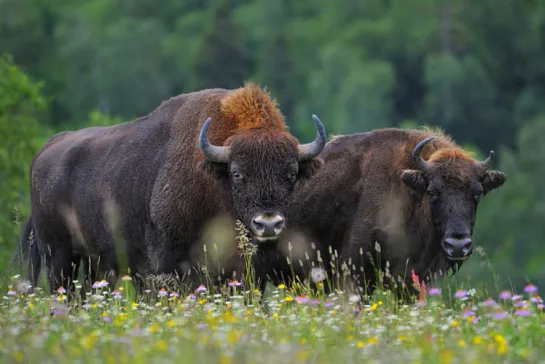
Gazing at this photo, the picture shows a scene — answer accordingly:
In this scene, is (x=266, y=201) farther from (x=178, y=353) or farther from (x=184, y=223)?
(x=178, y=353)

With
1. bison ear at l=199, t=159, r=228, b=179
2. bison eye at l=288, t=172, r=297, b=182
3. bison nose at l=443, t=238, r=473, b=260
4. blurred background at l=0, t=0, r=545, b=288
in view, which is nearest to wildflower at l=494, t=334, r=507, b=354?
bison eye at l=288, t=172, r=297, b=182

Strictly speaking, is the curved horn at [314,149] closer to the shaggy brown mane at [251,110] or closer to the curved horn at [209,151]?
the shaggy brown mane at [251,110]

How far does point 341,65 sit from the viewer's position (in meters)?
120

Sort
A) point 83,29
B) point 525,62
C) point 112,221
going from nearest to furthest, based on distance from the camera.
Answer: point 112,221 < point 83,29 < point 525,62

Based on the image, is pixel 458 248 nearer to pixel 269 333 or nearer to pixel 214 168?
pixel 214 168

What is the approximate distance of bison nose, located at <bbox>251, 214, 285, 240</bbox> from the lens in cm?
1204

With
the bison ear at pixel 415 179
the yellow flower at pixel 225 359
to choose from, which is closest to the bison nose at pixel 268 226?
the bison ear at pixel 415 179

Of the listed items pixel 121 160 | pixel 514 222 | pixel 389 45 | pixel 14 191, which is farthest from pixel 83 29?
pixel 121 160

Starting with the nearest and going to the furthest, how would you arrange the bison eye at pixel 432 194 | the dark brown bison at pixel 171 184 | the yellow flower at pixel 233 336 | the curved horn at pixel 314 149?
the yellow flower at pixel 233 336
the dark brown bison at pixel 171 184
the curved horn at pixel 314 149
the bison eye at pixel 432 194

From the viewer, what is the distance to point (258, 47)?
138 m

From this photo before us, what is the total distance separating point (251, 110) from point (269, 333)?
501 cm

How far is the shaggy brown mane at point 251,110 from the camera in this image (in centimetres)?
1315

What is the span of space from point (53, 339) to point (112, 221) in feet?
19.2

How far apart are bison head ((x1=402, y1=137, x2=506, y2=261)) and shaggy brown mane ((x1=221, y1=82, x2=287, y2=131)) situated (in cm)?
160
